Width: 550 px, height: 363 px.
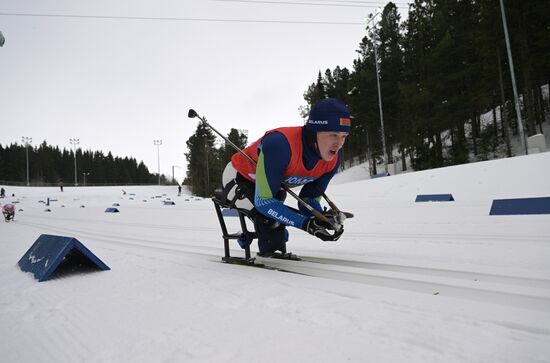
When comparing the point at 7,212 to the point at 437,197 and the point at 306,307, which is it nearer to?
the point at 306,307

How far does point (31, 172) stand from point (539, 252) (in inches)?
4124

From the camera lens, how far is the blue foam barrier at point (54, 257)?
248cm

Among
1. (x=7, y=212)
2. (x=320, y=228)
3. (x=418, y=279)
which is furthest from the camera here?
(x=7, y=212)

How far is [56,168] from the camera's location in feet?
285

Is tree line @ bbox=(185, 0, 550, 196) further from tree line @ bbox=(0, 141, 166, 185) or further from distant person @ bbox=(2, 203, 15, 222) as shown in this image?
tree line @ bbox=(0, 141, 166, 185)

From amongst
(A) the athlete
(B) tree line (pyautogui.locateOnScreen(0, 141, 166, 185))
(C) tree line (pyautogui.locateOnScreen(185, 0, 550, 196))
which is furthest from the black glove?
(B) tree line (pyautogui.locateOnScreen(0, 141, 166, 185))

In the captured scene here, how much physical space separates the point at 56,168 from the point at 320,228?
10553 centimetres

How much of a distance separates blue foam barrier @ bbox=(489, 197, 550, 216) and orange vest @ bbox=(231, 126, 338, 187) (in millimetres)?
3469

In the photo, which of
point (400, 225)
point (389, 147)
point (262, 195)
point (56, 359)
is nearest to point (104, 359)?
point (56, 359)

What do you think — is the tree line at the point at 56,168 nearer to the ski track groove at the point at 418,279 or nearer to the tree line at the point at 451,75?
the tree line at the point at 451,75

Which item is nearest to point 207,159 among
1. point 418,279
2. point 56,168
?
point 418,279

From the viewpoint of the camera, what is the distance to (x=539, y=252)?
2.51 m

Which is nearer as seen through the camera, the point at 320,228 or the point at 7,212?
the point at 320,228

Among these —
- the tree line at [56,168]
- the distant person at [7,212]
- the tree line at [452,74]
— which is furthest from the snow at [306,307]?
the tree line at [56,168]
